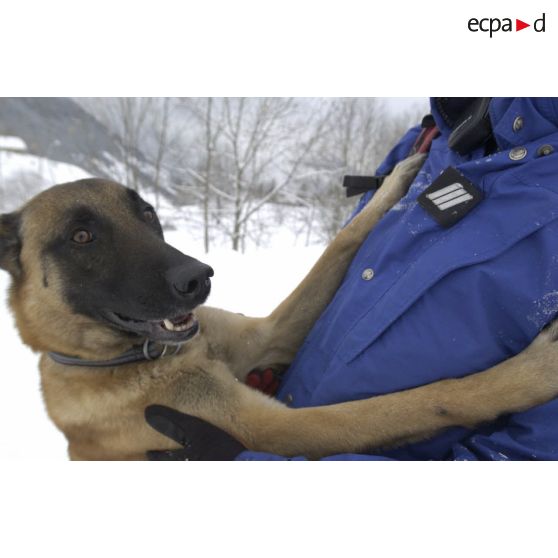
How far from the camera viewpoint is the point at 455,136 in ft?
5.86

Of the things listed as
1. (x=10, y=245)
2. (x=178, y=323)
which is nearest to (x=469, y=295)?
(x=178, y=323)

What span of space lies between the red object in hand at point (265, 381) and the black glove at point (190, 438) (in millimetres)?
588

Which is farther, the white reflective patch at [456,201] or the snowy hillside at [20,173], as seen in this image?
the snowy hillside at [20,173]

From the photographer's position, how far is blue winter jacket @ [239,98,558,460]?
142 centimetres

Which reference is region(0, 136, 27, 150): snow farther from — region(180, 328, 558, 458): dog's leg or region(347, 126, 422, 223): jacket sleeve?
region(180, 328, 558, 458): dog's leg

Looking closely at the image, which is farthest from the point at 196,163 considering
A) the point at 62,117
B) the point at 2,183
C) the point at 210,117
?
the point at 2,183

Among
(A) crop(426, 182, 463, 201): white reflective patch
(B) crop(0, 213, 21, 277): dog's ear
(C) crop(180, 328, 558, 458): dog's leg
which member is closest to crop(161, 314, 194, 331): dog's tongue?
(C) crop(180, 328, 558, 458): dog's leg

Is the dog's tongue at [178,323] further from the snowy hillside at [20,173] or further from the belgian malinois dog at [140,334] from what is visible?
the snowy hillside at [20,173]

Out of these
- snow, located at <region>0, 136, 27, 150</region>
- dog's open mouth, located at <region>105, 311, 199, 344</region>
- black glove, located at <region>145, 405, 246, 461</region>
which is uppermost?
dog's open mouth, located at <region>105, 311, 199, 344</region>

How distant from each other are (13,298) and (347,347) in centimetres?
181

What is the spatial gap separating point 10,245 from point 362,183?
1987 mm

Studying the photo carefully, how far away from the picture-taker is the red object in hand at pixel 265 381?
8.21ft

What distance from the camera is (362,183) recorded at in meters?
2.68

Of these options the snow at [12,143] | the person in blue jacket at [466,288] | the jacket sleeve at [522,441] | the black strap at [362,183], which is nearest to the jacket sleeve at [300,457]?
the person in blue jacket at [466,288]
